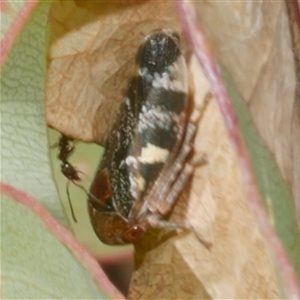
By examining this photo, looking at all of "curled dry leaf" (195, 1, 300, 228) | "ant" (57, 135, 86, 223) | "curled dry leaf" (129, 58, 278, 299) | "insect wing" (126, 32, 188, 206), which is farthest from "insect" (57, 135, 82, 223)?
"curled dry leaf" (195, 1, 300, 228)

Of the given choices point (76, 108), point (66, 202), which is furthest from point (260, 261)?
point (66, 202)

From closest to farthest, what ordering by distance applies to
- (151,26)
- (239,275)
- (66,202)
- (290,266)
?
(290,266) < (239,275) < (151,26) < (66,202)

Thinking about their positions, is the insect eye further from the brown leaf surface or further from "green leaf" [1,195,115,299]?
"green leaf" [1,195,115,299]

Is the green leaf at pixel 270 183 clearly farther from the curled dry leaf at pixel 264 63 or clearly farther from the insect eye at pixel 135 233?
the insect eye at pixel 135 233

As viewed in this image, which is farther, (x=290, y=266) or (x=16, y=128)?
(x=16, y=128)

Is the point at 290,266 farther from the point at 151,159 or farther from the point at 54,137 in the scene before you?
the point at 54,137

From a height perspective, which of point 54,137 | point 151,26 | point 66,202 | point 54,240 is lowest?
point 66,202

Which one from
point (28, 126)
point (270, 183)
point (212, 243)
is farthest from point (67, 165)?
point (270, 183)
